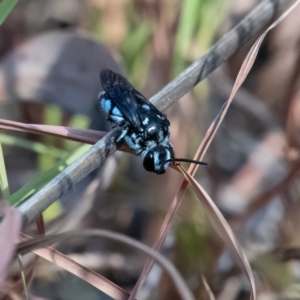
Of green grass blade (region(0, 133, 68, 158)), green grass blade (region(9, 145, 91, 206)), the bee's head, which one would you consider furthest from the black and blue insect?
green grass blade (region(0, 133, 68, 158))

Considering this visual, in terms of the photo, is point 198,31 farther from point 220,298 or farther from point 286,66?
point 220,298

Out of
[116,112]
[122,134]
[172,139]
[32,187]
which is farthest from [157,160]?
[172,139]

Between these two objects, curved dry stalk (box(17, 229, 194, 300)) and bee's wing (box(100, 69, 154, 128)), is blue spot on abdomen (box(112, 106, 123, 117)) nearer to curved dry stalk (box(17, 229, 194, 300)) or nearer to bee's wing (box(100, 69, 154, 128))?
bee's wing (box(100, 69, 154, 128))

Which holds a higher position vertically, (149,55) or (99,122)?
(149,55)

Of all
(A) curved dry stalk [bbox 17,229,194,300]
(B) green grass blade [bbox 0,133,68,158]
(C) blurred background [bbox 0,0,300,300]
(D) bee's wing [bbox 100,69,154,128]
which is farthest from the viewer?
(B) green grass blade [bbox 0,133,68,158]

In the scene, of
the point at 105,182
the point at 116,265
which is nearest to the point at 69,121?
the point at 105,182

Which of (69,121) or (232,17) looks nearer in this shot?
(69,121)

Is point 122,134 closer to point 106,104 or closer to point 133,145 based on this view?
point 133,145
